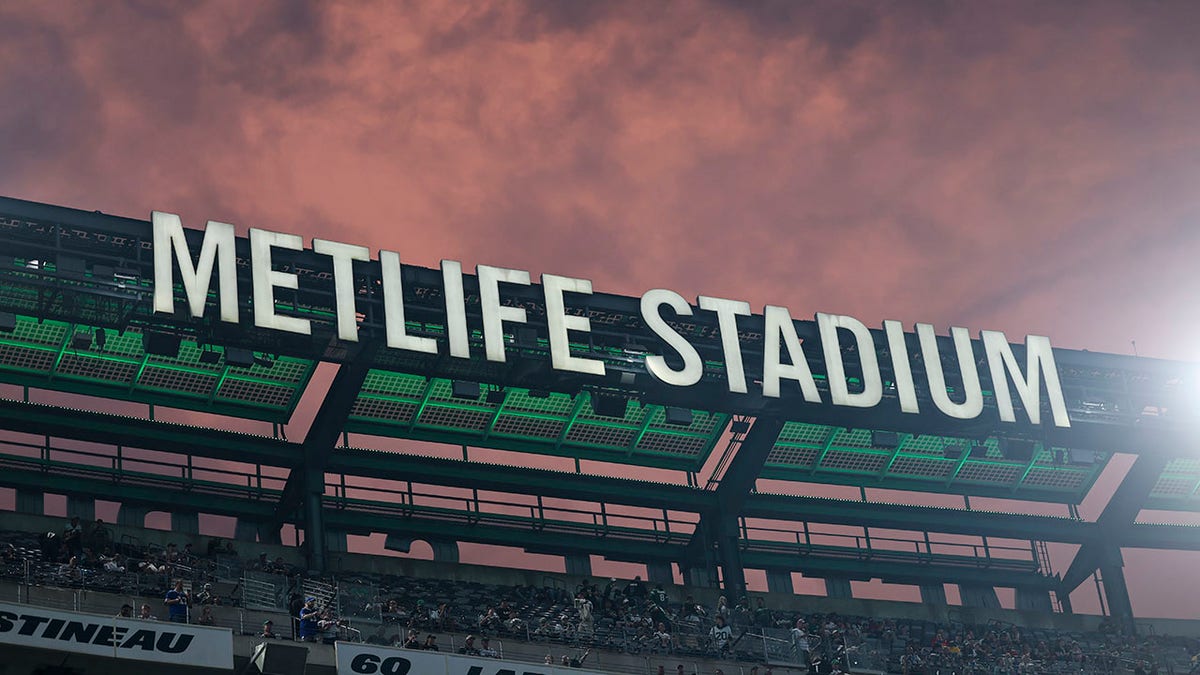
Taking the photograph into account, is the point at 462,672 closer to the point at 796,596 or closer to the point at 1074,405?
the point at 796,596

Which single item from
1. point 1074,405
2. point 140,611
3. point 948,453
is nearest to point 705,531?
point 948,453

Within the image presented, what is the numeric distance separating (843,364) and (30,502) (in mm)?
24911

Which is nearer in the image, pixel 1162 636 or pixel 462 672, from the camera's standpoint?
pixel 462 672

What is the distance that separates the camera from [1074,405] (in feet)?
181

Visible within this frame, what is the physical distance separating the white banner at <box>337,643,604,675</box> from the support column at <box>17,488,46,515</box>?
14260 millimetres

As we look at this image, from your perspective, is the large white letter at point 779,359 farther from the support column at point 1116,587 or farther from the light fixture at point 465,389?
the support column at point 1116,587

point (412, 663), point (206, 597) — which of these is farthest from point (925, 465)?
point (206, 597)

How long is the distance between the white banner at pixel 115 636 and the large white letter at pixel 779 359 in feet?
62.7

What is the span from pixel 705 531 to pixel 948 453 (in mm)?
9433

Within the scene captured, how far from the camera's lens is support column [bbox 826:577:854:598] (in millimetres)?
58438

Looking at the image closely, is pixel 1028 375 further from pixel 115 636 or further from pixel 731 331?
pixel 115 636

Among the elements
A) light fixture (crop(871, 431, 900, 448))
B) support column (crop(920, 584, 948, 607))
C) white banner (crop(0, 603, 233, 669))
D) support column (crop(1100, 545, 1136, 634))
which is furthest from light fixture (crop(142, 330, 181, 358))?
support column (crop(1100, 545, 1136, 634))

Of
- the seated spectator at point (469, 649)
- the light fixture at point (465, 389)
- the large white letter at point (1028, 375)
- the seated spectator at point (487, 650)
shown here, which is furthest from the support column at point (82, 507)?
the large white letter at point (1028, 375)

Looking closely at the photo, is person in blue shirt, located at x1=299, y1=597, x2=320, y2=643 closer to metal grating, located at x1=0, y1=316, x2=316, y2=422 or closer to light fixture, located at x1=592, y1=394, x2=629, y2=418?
metal grating, located at x1=0, y1=316, x2=316, y2=422
